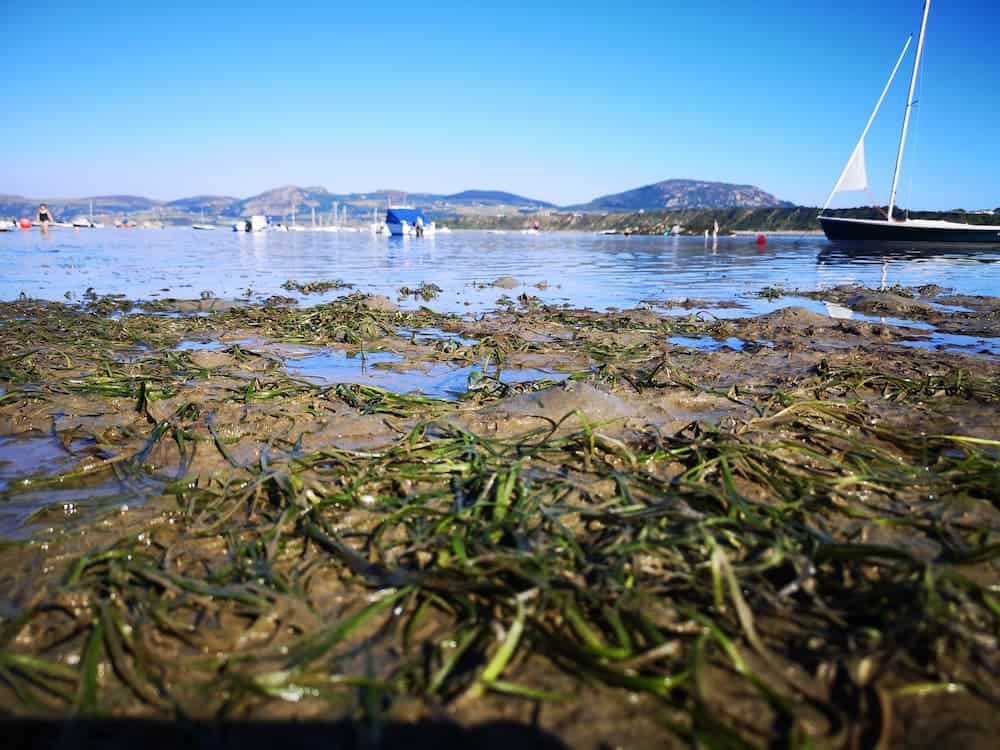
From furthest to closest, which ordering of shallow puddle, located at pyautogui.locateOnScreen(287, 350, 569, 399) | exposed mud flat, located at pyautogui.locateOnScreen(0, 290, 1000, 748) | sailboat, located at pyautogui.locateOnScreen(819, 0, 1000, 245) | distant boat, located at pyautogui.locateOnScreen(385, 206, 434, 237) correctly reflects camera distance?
1. distant boat, located at pyautogui.locateOnScreen(385, 206, 434, 237)
2. sailboat, located at pyautogui.locateOnScreen(819, 0, 1000, 245)
3. shallow puddle, located at pyautogui.locateOnScreen(287, 350, 569, 399)
4. exposed mud flat, located at pyautogui.locateOnScreen(0, 290, 1000, 748)

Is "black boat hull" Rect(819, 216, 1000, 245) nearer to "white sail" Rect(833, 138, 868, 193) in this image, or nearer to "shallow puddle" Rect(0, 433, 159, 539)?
"white sail" Rect(833, 138, 868, 193)

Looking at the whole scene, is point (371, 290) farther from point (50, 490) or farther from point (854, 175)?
point (854, 175)

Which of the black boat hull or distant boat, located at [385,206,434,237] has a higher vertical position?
distant boat, located at [385,206,434,237]

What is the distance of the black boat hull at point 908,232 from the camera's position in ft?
110

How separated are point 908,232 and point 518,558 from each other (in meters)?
41.3

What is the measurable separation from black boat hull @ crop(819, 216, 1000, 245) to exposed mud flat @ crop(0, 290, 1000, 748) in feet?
120

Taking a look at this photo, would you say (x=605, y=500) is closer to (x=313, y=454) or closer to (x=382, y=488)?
(x=382, y=488)

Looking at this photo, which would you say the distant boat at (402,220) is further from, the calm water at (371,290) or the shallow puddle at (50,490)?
the shallow puddle at (50,490)

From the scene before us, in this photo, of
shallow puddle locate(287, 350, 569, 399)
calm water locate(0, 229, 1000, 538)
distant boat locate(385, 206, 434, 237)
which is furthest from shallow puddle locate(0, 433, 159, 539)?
distant boat locate(385, 206, 434, 237)

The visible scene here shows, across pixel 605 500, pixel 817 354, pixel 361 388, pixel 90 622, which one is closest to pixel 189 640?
pixel 90 622

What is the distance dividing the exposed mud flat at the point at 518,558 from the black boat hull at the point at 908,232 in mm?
36529

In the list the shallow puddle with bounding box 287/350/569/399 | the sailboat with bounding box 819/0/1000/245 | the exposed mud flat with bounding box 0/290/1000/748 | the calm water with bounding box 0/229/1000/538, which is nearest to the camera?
the exposed mud flat with bounding box 0/290/1000/748

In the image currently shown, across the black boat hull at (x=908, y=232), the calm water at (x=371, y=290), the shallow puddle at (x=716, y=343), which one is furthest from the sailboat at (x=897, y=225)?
the shallow puddle at (x=716, y=343)

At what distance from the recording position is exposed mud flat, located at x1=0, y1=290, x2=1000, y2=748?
1495 millimetres
